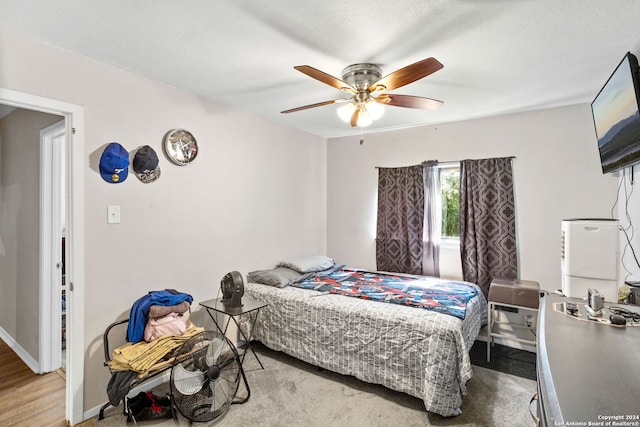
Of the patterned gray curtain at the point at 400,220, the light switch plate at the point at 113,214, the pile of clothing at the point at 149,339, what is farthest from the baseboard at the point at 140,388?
the patterned gray curtain at the point at 400,220

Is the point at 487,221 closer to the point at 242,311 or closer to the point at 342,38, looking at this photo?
the point at 342,38

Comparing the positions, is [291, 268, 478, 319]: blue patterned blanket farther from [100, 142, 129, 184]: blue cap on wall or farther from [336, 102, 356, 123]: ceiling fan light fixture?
[100, 142, 129, 184]: blue cap on wall

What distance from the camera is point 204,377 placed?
75.2 inches

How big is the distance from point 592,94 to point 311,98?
2432 mm

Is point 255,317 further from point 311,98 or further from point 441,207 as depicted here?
point 441,207

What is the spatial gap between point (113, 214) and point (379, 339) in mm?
2144

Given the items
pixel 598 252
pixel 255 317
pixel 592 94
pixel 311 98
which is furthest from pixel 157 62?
pixel 592 94

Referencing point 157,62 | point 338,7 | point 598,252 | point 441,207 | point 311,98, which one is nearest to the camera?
point 338,7

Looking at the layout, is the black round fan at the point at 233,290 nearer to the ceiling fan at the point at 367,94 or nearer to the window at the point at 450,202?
the ceiling fan at the point at 367,94

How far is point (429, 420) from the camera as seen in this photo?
2.03m

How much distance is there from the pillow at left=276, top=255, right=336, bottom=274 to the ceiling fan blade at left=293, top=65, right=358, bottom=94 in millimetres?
2000

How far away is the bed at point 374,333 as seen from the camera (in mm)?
2045

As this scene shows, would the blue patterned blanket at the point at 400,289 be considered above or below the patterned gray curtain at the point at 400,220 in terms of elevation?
below

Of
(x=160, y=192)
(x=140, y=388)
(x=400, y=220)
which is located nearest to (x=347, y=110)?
(x=160, y=192)
